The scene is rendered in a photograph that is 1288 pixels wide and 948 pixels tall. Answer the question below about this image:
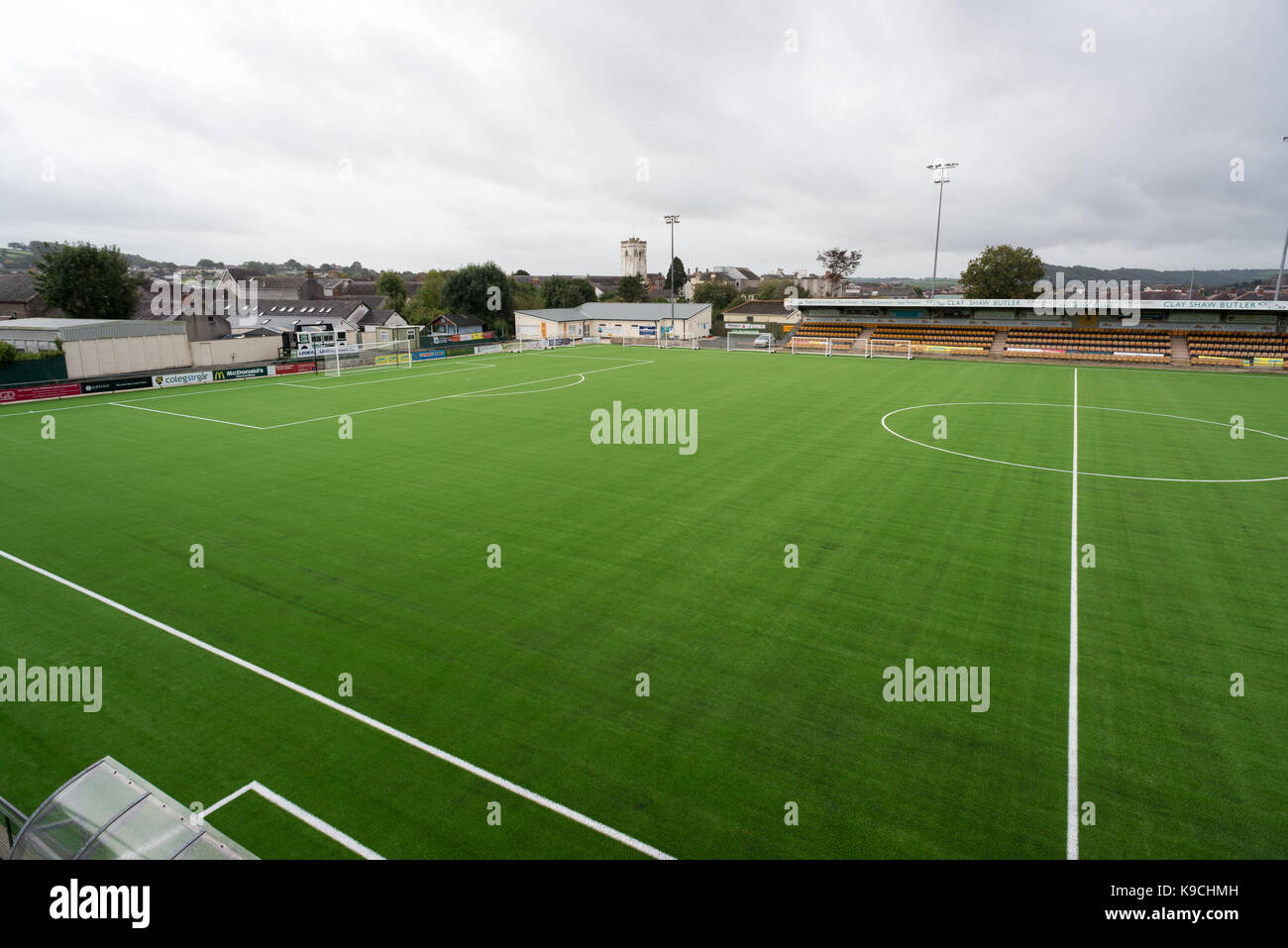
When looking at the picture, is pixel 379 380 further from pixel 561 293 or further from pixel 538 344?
pixel 561 293

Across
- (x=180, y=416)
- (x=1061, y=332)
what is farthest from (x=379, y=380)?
(x=1061, y=332)

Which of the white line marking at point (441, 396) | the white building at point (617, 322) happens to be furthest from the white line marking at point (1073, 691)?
the white building at point (617, 322)

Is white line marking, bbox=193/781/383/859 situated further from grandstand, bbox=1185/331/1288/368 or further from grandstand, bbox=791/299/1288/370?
grandstand, bbox=1185/331/1288/368

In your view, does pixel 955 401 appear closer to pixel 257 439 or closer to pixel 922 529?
pixel 922 529

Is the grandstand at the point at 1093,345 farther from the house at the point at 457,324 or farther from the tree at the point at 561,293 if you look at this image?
the tree at the point at 561,293

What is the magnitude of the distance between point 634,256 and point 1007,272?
395 ft

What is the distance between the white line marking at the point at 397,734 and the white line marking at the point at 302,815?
4.17ft

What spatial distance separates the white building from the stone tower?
353 ft

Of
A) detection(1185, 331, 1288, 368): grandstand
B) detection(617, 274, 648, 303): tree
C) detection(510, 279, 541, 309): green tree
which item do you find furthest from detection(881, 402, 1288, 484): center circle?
detection(617, 274, 648, 303): tree

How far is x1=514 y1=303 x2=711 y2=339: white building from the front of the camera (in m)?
69.0

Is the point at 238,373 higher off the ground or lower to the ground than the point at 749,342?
lower

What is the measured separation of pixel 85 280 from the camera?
46.6 metres
